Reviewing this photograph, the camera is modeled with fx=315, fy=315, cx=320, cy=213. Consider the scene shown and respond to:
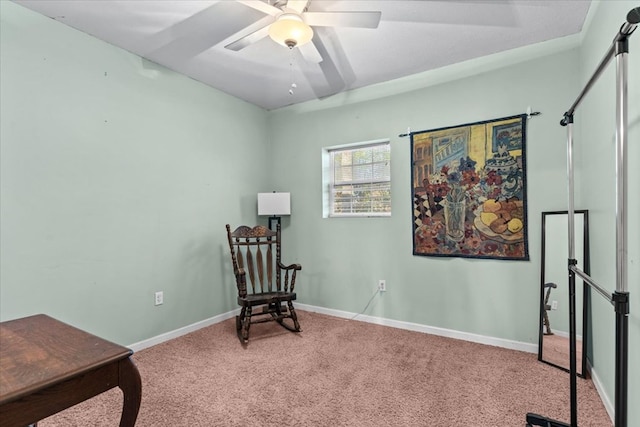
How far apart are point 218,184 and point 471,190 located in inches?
97.3

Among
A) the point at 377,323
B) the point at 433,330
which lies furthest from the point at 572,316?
the point at 377,323

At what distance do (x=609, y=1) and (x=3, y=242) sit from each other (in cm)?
376

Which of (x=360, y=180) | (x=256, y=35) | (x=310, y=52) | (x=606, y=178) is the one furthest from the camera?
(x=360, y=180)

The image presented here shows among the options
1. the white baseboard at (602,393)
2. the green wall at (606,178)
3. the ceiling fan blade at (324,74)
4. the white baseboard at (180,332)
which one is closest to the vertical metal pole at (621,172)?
the green wall at (606,178)

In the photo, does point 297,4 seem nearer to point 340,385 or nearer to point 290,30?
point 290,30

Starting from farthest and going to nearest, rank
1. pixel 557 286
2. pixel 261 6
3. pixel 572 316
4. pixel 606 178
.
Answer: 1. pixel 557 286
2. pixel 606 178
3. pixel 261 6
4. pixel 572 316

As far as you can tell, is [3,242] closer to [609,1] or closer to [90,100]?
[90,100]

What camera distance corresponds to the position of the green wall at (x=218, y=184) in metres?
1.98

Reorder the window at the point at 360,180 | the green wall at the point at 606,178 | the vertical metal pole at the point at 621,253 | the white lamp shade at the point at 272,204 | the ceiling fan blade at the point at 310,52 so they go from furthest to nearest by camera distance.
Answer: the white lamp shade at the point at 272,204 → the window at the point at 360,180 → the ceiling fan blade at the point at 310,52 → the green wall at the point at 606,178 → the vertical metal pole at the point at 621,253

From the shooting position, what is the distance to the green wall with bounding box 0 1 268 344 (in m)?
2.01

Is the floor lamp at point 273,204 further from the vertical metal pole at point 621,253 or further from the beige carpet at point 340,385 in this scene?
the vertical metal pole at point 621,253

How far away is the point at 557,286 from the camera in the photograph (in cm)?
238

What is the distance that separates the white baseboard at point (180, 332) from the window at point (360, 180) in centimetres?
161

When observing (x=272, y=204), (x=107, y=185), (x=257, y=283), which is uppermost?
(x=107, y=185)
